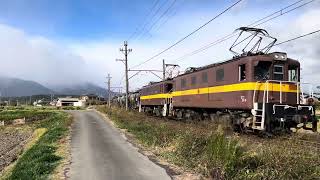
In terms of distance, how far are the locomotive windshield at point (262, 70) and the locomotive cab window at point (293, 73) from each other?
116 centimetres

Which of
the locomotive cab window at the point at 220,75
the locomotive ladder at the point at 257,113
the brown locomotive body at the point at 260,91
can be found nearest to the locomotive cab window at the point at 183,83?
the brown locomotive body at the point at 260,91

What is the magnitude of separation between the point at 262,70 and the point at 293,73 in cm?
167

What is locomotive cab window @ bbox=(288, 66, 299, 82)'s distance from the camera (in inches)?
836

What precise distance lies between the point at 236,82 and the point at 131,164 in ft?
31.3

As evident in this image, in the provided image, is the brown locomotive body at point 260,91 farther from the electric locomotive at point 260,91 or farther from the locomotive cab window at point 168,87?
the locomotive cab window at point 168,87

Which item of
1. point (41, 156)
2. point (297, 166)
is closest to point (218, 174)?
point (297, 166)

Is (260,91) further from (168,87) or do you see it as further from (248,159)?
(168,87)

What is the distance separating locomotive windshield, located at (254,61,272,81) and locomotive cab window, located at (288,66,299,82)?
1.16 metres

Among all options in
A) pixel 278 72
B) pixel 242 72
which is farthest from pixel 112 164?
pixel 278 72

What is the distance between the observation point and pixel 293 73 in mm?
21344

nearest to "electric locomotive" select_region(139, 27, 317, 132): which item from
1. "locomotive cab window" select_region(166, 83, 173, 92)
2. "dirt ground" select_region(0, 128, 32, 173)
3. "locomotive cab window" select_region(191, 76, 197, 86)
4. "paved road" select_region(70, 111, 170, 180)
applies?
"locomotive cab window" select_region(191, 76, 197, 86)

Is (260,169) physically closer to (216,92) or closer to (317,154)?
(317,154)

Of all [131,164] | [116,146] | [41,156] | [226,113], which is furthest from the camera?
[226,113]

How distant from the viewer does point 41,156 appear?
16234mm
